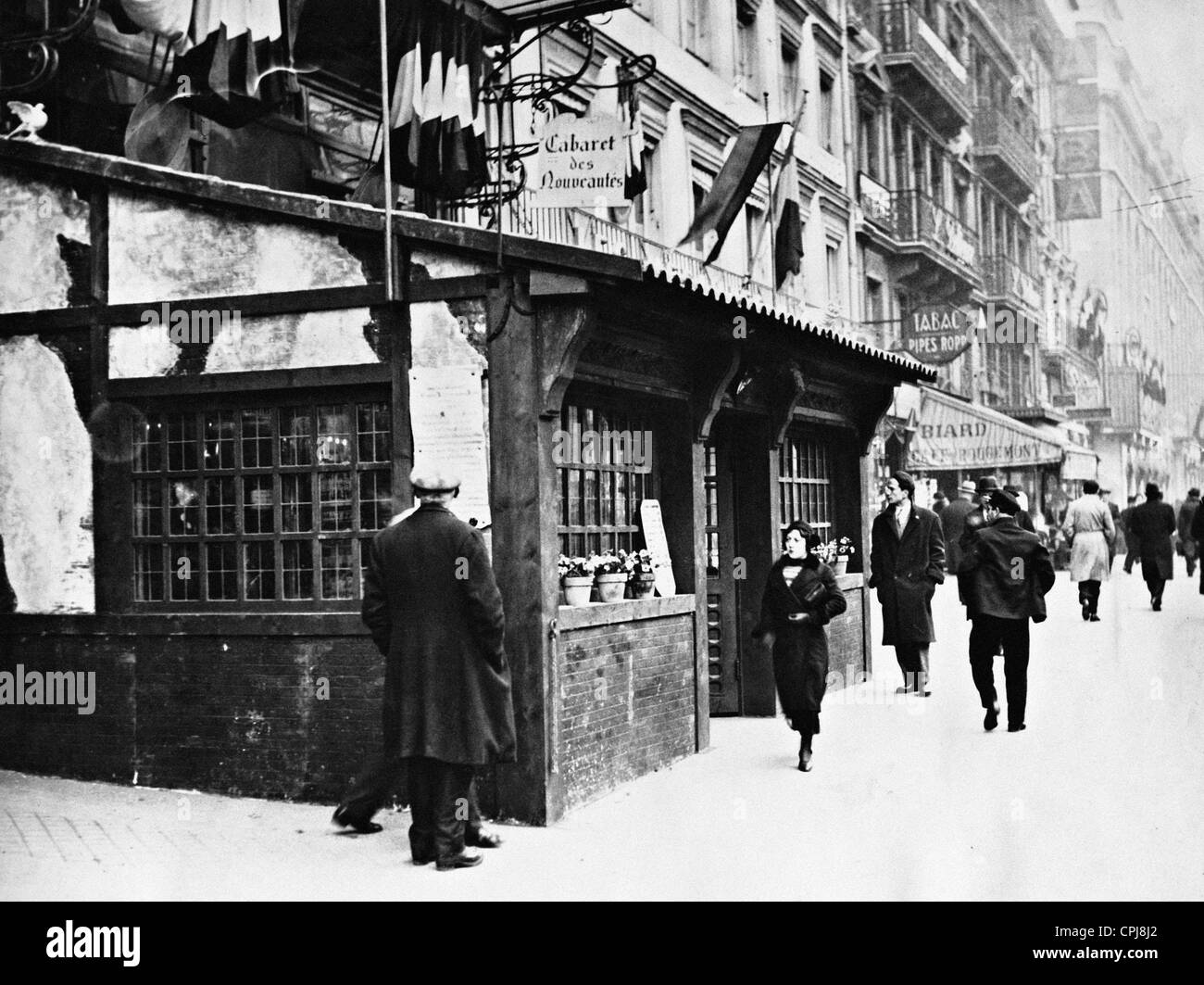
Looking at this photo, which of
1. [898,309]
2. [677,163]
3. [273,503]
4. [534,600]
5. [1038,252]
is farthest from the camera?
[1038,252]

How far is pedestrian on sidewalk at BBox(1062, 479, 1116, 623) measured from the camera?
19.6 meters

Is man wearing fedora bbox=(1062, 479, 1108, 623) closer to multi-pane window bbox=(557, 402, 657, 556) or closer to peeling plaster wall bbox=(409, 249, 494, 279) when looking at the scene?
multi-pane window bbox=(557, 402, 657, 556)

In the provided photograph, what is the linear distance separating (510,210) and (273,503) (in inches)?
247

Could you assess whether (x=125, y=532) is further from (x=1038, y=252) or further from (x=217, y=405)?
(x=1038, y=252)

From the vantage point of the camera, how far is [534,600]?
26.8 ft

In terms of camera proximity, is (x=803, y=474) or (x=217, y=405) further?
(x=803, y=474)

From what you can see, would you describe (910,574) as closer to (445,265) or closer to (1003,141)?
(445,265)

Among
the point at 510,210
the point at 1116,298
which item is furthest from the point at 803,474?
the point at 1116,298

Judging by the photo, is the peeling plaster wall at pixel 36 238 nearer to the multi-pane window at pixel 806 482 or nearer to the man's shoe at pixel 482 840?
the man's shoe at pixel 482 840

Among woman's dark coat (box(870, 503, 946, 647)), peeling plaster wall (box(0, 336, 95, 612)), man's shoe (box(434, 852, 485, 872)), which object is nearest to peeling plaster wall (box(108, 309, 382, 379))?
peeling plaster wall (box(0, 336, 95, 612))

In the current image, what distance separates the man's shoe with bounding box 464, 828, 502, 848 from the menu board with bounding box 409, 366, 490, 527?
1.72m

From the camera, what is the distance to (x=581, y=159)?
400 inches

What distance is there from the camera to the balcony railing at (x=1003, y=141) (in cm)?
3594

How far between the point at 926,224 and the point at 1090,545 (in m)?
13.2
